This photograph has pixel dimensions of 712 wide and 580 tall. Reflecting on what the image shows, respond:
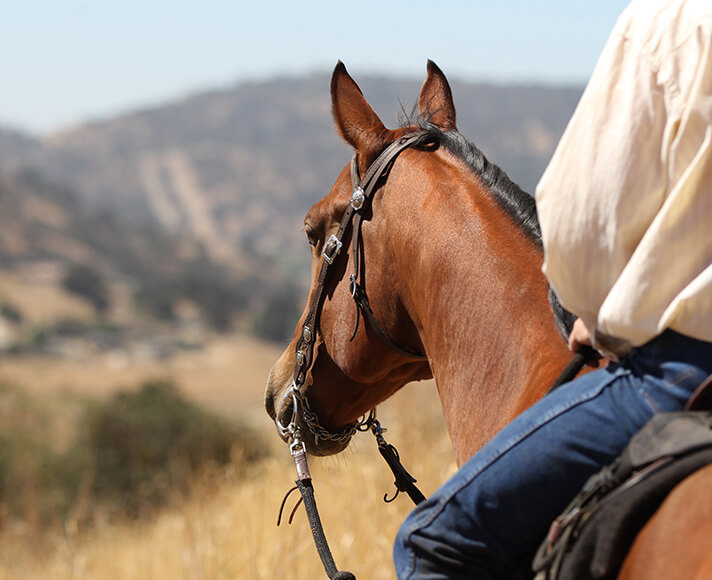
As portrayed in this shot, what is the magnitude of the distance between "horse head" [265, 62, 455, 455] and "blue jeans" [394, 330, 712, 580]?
2.89 ft

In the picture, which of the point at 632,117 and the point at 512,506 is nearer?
the point at 632,117

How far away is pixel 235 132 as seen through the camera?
179250 millimetres

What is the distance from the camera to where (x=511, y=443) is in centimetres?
186

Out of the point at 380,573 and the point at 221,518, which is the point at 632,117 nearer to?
the point at 380,573

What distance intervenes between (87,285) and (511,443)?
70.2 meters

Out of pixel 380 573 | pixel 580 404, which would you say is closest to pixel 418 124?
pixel 580 404

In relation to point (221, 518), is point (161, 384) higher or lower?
lower

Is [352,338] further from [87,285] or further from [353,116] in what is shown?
[87,285]

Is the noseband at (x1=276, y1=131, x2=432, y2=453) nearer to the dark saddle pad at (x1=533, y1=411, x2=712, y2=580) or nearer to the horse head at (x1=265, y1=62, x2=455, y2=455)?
the horse head at (x1=265, y1=62, x2=455, y2=455)

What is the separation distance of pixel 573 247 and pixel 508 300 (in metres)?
0.57

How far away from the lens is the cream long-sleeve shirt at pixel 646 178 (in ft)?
5.56

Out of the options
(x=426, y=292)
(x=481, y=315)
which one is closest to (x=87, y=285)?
(x=426, y=292)

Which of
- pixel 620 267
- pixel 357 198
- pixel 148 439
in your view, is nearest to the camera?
pixel 620 267

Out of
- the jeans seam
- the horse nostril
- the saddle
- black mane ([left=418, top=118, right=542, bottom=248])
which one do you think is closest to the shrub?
the horse nostril
